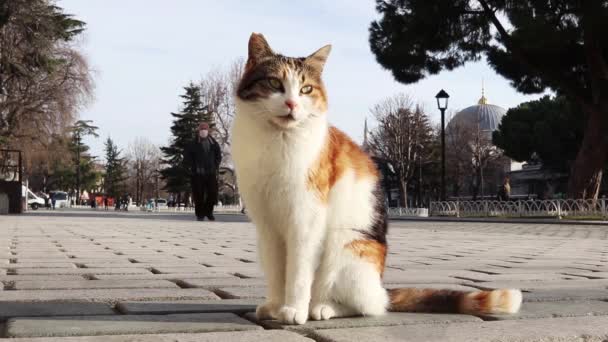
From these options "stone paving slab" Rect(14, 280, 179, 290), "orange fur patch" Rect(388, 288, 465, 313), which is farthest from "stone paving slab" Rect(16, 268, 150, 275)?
"orange fur patch" Rect(388, 288, 465, 313)

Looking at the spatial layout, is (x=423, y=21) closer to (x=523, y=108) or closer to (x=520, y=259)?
(x=520, y=259)

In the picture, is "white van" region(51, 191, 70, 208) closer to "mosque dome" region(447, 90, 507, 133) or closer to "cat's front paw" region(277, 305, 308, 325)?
"mosque dome" region(447, 90, 507, 133)

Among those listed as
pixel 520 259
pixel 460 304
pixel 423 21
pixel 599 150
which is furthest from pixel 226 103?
pixel 460 304

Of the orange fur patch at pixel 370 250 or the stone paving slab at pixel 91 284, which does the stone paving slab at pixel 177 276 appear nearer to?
the stone paving slab at pixel 91 284

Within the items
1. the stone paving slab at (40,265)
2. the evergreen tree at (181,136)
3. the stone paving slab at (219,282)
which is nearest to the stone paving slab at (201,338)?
the stone paving slab at (219,282)

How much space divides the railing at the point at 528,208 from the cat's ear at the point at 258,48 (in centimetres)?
2107

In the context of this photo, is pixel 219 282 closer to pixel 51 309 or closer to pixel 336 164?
pixel 51 309

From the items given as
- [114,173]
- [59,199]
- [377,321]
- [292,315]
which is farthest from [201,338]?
[114,173]

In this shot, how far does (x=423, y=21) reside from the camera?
25.4 m

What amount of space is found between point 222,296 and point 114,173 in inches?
3834

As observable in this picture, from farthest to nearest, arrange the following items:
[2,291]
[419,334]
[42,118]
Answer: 1. [42,118]
2. [2,291]
3. [419,334]

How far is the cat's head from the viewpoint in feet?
8.80

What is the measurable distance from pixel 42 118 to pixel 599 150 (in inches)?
1007

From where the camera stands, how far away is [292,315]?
268 centimetres
